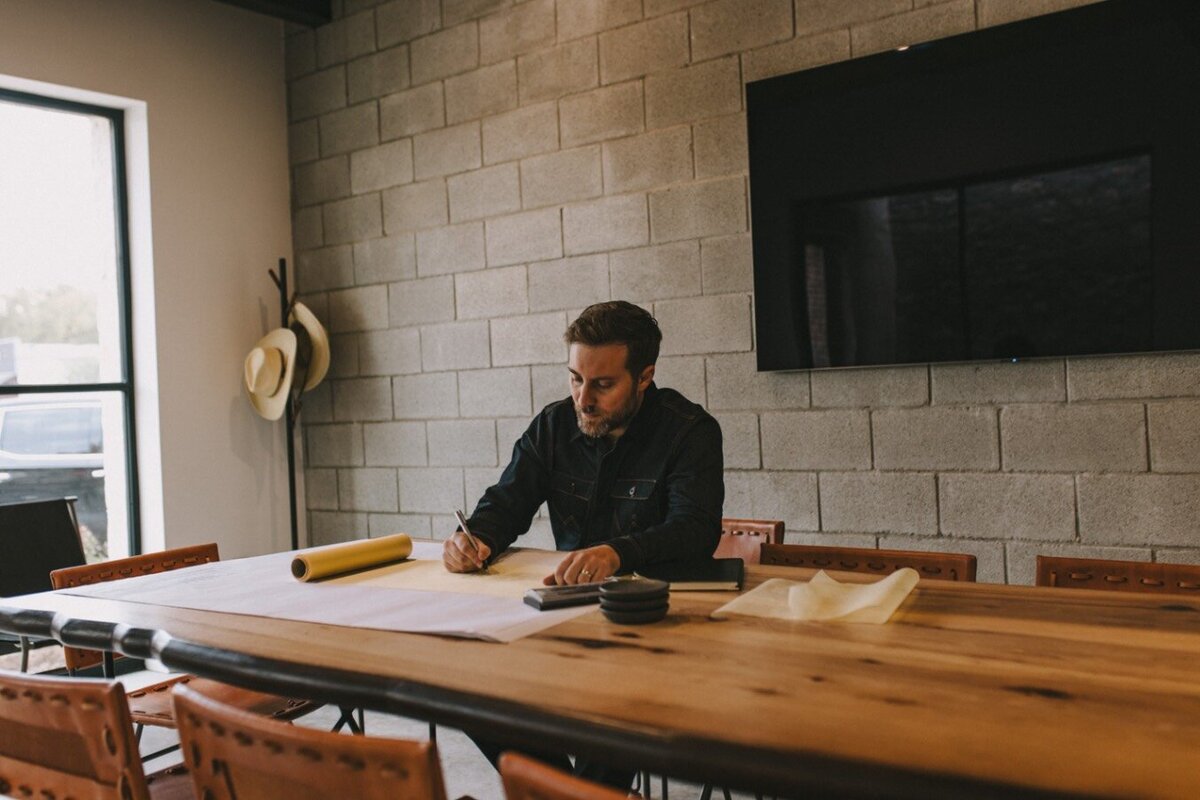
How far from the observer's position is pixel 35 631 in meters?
1.76

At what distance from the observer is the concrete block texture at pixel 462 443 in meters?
4.15

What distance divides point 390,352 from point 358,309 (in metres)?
0.30

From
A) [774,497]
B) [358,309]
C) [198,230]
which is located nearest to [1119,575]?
[774,497]

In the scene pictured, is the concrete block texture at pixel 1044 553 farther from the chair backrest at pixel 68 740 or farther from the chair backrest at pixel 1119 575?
the chair backrest at pixel 68 740

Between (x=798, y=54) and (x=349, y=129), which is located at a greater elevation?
(x=349, y=129)

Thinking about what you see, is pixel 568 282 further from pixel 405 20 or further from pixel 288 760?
pixel 288 760

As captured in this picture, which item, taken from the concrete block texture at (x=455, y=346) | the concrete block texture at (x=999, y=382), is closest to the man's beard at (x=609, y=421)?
the concrete block texture at (x=999, y=382)

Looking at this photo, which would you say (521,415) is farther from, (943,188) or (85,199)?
(85,199)

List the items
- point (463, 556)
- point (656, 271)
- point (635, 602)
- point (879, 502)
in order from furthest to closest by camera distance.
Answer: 1. point (656, 271)
2. point (879, 502)
3. point (463, 556)
4. point (635, 602)

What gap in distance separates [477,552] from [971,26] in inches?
90.5

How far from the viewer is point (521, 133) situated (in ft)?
13.2

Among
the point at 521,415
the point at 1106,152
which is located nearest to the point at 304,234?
the point at 521,415

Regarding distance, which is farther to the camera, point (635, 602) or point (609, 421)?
point (609, 421)

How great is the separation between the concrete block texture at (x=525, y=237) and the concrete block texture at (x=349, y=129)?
2.96ft
